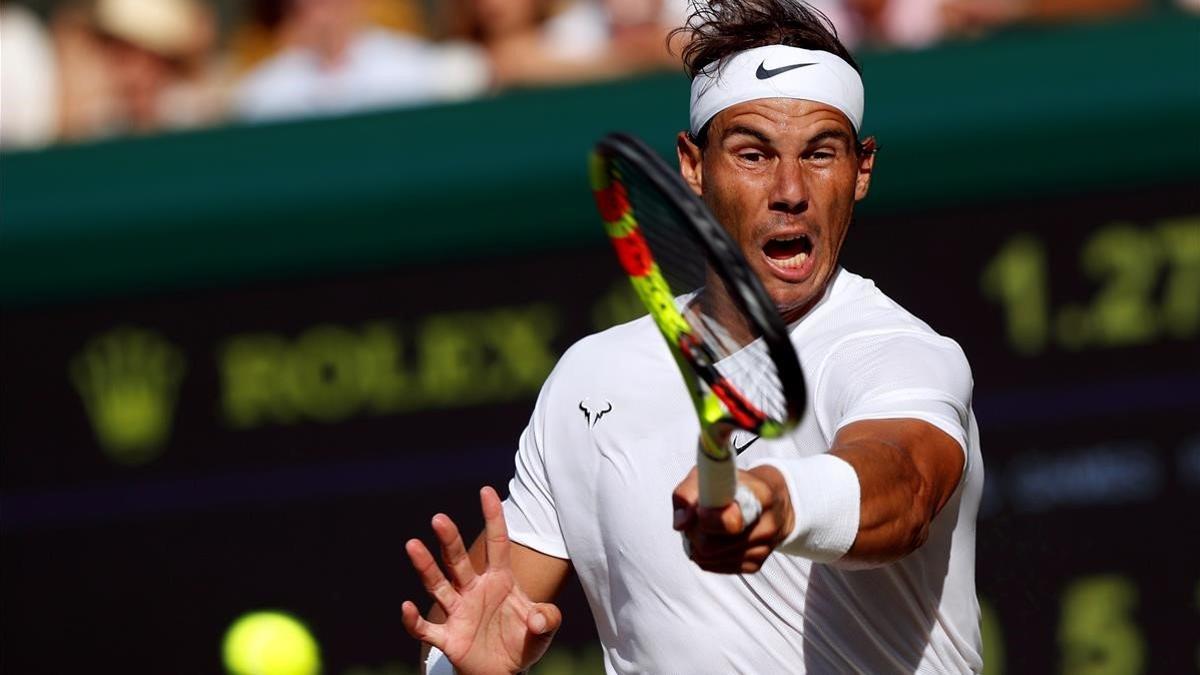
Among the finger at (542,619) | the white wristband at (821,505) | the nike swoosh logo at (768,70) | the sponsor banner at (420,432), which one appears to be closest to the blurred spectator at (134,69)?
the sponsor banner at (420,432)

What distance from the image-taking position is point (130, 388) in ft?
20.2

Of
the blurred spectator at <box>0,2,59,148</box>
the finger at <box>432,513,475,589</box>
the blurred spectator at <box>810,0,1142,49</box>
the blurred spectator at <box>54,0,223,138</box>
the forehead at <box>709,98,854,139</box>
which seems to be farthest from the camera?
the blurred spectator at <box>0,2,59,148</box>

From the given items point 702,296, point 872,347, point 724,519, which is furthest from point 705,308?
point 724,519

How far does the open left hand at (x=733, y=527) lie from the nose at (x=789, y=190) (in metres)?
0.81

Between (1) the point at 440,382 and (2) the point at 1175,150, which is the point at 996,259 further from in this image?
→ (1) the point at 440,382

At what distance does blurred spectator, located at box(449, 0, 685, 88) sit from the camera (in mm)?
6035

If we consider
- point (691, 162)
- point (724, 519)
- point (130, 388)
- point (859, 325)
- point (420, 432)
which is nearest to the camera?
point (724, 519)

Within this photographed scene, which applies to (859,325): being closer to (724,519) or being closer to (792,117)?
(792,117)

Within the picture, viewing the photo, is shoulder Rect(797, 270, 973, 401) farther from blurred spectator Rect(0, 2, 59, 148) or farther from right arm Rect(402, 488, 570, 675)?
blurred spectator Rect(0, 2, 59, 148)

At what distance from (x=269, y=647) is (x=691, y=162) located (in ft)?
7.68

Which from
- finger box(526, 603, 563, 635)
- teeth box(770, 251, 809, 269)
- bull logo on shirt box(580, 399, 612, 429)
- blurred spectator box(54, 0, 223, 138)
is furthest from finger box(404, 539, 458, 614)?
blurred spectator box(54, 0, 223, 138)

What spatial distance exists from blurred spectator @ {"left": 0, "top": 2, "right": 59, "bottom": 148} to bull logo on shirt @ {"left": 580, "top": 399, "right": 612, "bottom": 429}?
13.2 ft

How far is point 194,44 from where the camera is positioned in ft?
22.5

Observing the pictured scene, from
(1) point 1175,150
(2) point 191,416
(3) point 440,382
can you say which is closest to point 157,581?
(2) point 191,416
